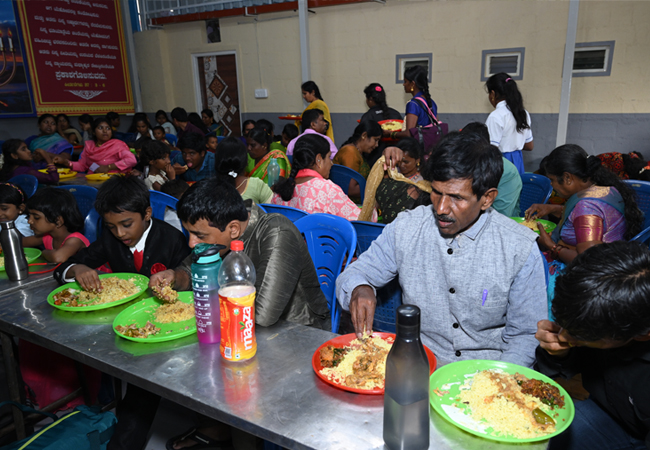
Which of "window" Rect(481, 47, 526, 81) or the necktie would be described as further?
"window" Rect(481, 47, 526, 81)

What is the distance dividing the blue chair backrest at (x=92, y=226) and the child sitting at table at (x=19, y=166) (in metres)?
2.08

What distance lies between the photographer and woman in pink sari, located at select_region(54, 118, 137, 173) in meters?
5.59

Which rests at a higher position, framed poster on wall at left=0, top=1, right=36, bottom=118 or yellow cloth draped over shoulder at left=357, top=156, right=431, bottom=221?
framed poster on wall at left=0, top=1, right=36, bottom=118

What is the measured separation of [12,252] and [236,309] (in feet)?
5.33

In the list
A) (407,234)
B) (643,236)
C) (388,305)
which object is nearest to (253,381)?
(407,234)

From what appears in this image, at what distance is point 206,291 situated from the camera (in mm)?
1423

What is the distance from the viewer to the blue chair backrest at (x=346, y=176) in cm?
443

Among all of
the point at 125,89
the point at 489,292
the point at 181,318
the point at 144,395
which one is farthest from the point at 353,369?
the point at 125,89

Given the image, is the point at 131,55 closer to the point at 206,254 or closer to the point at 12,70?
the point at 12,70

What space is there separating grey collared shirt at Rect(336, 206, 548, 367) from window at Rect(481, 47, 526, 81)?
5967 mm

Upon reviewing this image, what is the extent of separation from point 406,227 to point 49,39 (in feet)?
34.3

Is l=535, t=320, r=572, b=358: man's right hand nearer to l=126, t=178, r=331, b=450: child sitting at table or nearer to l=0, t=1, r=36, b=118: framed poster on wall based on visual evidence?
l=126, t=178, r=331, b=450: child sitting at table

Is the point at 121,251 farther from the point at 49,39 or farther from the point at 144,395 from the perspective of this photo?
the point at 49,39

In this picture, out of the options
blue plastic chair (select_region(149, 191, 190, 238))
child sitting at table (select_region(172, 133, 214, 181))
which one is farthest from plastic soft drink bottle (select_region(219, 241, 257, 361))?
child sitting at table (select_region(172, 133, 214, 181))
